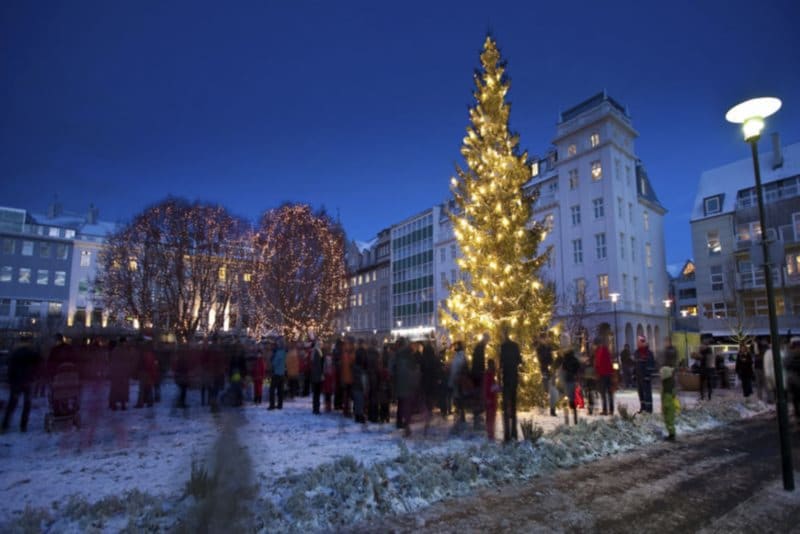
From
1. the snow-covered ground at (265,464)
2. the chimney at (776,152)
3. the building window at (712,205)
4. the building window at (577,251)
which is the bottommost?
the snow-covered ground at (265,464)

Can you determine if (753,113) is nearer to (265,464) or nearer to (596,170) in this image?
(265,464)

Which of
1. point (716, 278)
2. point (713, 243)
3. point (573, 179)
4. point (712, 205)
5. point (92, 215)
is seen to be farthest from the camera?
point (92, 215)

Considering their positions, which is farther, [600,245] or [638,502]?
[600,245]

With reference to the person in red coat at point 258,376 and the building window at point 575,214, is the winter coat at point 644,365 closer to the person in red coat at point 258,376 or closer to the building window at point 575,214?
the person in red coat at point 258,376

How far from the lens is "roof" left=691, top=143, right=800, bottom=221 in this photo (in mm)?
41844

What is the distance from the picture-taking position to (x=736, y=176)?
46.0 meters

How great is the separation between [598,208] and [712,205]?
45.3 feet

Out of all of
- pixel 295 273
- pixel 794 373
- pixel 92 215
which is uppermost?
pixel 92 215

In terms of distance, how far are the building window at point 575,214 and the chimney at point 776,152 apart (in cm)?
1751

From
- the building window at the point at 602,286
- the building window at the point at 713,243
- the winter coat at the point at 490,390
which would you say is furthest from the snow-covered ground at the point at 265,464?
the building window at the point at 713,243

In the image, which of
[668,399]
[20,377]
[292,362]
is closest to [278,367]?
[292,362]

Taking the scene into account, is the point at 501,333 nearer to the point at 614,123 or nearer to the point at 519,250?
the point at 519,250

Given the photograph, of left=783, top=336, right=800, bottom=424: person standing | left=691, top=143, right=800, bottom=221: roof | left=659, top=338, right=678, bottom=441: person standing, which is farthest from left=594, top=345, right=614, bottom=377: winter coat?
left=691, top=143, right=800, bottom=221: roof

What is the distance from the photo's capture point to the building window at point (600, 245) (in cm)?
4094
